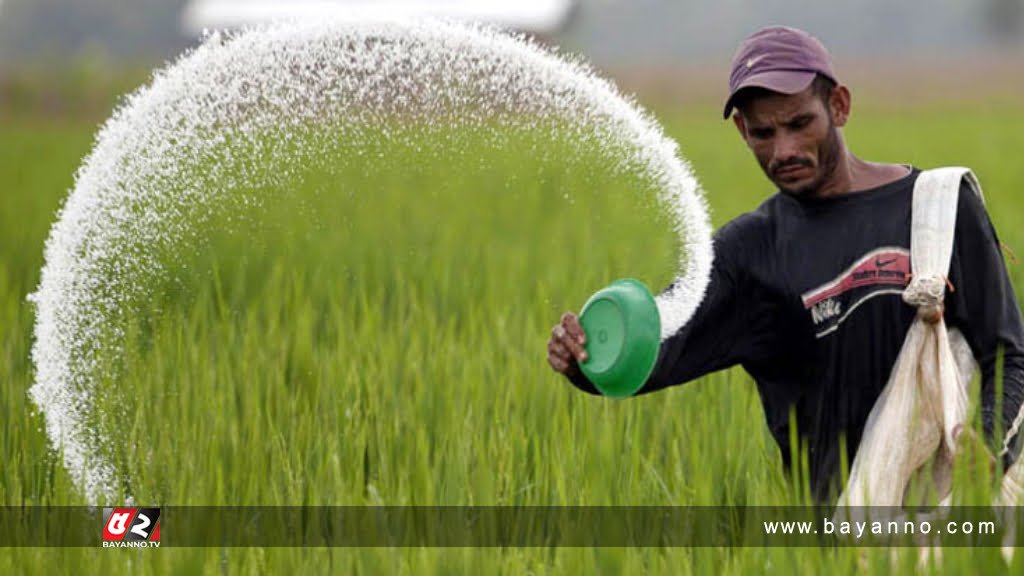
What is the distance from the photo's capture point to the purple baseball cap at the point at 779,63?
6.70 feet

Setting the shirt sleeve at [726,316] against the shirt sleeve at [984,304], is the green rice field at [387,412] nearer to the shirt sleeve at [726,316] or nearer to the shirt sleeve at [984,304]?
the shirt sleeve at [726,316]

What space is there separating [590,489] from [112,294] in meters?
0.94

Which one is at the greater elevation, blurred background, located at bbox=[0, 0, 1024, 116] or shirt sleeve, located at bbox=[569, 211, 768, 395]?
blurred background, located at bbox=[0, 0, 1024, 116]

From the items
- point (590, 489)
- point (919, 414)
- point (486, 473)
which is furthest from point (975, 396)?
point (486, 473)

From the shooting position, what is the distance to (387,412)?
2.82 metres

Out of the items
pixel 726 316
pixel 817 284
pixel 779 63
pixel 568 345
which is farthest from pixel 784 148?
pixel 568 345

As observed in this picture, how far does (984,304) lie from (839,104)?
1.33ft

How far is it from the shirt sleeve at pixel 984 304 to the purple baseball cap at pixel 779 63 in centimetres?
32

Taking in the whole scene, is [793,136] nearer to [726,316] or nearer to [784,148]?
[784,148]

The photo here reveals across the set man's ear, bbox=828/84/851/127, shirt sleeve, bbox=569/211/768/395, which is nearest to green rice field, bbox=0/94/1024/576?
shirt sleeve, bbox=569/211/768/395

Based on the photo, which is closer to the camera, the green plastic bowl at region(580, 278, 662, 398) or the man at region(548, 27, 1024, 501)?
the green plastic bowl at region(580, 278, 662, 398)

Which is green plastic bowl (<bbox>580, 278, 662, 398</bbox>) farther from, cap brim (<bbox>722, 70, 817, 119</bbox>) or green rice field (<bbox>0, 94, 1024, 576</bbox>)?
cap brim (<bbox>722, 70, 817, 119</bbox>)

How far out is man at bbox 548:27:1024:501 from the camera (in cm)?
206

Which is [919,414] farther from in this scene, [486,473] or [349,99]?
[349,99]
